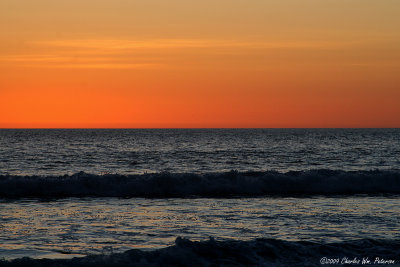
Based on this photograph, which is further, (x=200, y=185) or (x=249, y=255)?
(x=200, y=185)

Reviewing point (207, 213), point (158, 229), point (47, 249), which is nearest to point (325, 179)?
point (207, 213)

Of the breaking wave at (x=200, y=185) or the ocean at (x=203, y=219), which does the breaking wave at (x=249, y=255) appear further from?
the breaking wave at (x=200, y=185)

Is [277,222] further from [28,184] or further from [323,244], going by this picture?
[28,184]

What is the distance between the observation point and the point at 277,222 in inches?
632

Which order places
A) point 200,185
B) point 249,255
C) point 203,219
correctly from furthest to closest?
point 200,185 < point 203,219 < point 249,255

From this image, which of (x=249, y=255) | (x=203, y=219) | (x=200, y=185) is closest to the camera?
(x=249, y=255)

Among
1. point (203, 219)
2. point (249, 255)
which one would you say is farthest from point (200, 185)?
point (249, 255)

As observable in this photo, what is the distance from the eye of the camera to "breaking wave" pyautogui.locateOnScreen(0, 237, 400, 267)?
36.3 feet

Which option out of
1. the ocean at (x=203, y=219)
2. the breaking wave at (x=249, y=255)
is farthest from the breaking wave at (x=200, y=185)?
the breaking wave at (x=249, y=255)

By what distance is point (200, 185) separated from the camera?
26.1 metres

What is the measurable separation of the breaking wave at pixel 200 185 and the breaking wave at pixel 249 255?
1127 cm

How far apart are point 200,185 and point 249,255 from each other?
46.6 ft

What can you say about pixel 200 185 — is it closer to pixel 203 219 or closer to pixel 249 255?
pixel 203 219

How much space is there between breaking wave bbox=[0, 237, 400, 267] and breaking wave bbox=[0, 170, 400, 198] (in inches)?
444
